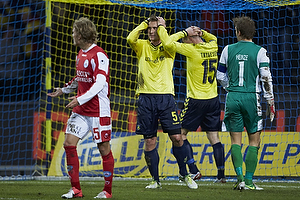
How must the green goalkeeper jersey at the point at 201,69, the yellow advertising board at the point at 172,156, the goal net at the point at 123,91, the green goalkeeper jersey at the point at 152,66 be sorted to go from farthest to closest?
1. the goal net at the point at 123,91
2. the yellow advertising board at the point at 172,156
3. the green goalkeeper jersey at the point at 201,69
4. the green goalkeeper jersey at the point at 152,66

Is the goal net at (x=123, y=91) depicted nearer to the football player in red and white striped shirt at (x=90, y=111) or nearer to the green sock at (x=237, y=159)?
the green sock at (x=237, y=159)

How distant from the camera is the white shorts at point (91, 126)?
14.3 ft

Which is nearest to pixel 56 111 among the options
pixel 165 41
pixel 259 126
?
pixel 165 41

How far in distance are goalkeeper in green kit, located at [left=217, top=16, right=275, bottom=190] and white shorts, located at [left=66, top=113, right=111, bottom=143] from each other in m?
1.55

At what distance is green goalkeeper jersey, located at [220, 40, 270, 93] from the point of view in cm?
518

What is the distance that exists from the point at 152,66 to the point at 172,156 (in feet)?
7.95

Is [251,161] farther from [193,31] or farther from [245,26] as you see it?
[193,31]

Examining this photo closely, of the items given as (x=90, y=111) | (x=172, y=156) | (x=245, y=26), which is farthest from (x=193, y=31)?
(x=172, y=156)

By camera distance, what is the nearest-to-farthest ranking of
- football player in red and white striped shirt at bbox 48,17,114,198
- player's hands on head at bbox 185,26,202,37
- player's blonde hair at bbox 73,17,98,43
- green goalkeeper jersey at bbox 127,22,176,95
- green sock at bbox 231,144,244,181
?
football player in red and white striped shirt at bbox 48,17,114,198
player's blonde hair at bbox 73,17,98,43
green sock at bbox 231,144,244,181
green goalkeeper jersey at bbox 127,22,176,95
player's hands on head at bbox 185,26,202,37

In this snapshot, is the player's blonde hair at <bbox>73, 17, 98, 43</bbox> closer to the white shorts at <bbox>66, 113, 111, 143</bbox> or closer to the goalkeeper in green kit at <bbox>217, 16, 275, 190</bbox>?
the white shorts at <bbox>66, 113, 111, 143</bbox>

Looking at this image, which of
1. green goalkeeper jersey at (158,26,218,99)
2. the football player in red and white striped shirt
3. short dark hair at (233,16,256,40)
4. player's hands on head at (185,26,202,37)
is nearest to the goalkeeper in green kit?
short dark hair at (233,16,256,40)

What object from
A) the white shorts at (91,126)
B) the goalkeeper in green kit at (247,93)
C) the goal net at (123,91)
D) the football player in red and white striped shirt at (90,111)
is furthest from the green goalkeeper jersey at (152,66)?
the goal net at (123,91)

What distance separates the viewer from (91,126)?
443 cm

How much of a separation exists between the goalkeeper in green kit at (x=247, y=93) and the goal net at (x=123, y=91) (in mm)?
2349
